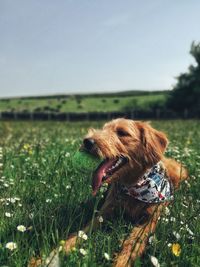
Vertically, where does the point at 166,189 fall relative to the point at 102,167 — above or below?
below

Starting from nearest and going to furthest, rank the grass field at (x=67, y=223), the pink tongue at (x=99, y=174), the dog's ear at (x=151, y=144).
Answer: the grass field at (x=67, y=223), the pink tongue at (x=99, y=174), the dog's ear at (x=151, y=144)

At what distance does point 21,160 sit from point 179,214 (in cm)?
440

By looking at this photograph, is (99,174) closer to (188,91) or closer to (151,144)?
(151,144)

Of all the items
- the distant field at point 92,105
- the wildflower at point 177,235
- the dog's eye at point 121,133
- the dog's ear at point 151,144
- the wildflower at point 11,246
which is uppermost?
the dog's eye at point 121,133

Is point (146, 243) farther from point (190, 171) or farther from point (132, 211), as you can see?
point (190, 171)

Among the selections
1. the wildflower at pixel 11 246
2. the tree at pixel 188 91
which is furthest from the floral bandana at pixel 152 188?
the tree at pixel 188 91

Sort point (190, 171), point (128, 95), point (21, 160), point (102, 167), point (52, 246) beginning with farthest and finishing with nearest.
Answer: point (128, 95)
point (21, 160)
point (190, 171)
point (102, 167)
point (52, 246)

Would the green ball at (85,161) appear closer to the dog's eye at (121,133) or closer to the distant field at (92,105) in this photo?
the dog's eye at (121,133)

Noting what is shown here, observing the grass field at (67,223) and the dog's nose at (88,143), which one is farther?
the dog's nose at (88,143)

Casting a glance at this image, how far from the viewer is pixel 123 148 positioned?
5.54 meters

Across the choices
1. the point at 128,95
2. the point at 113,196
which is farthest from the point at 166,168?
the point at 128,95

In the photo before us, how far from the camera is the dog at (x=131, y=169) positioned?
17.4ft

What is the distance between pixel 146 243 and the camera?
461 centimetres

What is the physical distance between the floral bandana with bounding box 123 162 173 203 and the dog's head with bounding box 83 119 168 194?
0.15m
